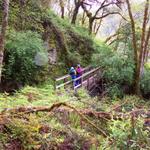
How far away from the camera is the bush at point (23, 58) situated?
17.4m

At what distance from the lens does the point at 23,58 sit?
17.6 m

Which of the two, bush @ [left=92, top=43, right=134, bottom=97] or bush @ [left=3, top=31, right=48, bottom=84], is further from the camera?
bush @ [left=92, top=43, right=134, bottom=97]

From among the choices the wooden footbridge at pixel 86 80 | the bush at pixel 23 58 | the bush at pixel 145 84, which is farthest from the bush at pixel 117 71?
the bush at pixel 23 58

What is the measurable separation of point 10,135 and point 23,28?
15.5 m

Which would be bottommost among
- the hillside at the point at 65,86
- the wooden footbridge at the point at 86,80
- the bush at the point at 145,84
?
the bush at the point at 145,84

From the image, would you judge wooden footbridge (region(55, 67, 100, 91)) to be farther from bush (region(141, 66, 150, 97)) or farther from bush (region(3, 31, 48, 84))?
bush (region(141, 66, 150, 97))


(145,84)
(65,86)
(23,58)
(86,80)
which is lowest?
(145,84)

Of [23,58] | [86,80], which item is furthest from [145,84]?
[23,58]

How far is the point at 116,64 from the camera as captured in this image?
937 inches

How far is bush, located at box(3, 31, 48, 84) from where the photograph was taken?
1741 cm

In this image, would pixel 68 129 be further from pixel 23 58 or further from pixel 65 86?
pixel 65 86

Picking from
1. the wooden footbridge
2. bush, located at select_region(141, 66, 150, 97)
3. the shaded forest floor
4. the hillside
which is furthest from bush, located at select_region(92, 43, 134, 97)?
the shaded forest floor

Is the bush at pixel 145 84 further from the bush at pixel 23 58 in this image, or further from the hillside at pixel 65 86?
the bush at pixel 23 58

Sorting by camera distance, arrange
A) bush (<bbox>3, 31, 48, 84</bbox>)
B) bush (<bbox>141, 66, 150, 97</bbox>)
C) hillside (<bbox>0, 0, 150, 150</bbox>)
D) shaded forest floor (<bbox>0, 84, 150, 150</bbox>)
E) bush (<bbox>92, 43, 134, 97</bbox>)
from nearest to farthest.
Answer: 1. shaded forest floor (<bbox>0, 84, 150, 150</bbox>)
2. hillside (<bbox>0, 0, 150, 150</bbox>)
3. bush (<bbox>3, 31, 48, 84</bbox>)
4. bush (<bbox>92, 43, 134, 97</bbox>)
5. bush (<bbox>141, 66, 150, 97</bbox>)
